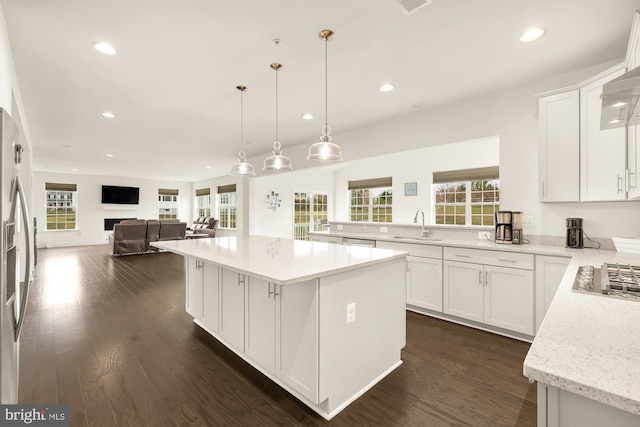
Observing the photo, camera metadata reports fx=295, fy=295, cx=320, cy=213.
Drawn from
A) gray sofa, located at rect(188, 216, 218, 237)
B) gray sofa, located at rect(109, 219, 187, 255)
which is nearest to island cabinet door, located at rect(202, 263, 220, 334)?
gray sofa, located at rect(109, 219, 187, 255)

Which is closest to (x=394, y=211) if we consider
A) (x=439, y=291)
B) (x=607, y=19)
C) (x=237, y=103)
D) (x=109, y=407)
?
(x=439, y=291)

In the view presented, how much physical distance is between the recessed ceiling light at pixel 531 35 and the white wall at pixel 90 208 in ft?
41.8

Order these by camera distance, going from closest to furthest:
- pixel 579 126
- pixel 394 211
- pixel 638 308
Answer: pixel 638 308
pixel 579 126
pixel 394 211

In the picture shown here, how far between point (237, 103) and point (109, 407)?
3218 mm

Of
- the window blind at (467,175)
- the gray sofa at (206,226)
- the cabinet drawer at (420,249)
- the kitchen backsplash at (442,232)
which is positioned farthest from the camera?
the gray sofa at (206,226)

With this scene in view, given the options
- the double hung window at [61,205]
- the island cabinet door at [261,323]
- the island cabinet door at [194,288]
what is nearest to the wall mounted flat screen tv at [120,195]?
the double hung window at [61,205]

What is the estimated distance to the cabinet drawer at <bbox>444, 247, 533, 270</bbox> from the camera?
2.72 meters

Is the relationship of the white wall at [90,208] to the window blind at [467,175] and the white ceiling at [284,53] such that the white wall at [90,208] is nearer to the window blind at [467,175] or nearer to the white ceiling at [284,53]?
the white ceiling at [284,53]

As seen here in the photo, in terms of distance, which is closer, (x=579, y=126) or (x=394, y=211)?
(x=579, y=126)

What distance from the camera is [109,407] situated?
1835 millimetres

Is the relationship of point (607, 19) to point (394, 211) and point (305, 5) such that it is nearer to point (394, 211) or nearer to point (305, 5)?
point (305, 5)

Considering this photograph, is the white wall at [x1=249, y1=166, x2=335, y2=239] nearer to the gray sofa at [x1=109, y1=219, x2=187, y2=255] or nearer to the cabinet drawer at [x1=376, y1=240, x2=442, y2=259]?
the gray sofa at [x1=109, y1=219, x2=187, y2=255]

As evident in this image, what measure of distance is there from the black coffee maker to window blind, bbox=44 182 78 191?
13.4 meters

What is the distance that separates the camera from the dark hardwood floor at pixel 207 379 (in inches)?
69.4
